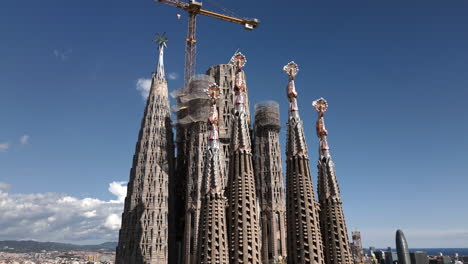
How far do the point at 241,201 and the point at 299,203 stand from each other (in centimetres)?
373

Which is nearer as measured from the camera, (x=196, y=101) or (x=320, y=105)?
(x=320, y=105)

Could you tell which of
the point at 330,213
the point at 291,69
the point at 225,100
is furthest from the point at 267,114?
the point at 330,213

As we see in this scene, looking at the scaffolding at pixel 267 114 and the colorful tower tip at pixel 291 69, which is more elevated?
the scaffolding at pixel 267 114

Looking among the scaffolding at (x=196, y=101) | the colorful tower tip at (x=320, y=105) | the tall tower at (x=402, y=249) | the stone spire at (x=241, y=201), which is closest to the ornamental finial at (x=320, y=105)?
the colorful tower tip at (x=320, y=105)

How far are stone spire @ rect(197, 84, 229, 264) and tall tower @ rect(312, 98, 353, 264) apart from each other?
6.64 metres

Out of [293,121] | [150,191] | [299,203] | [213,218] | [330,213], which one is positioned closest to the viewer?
[299,203]

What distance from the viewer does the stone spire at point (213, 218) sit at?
22.3m

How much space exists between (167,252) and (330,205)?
2652 cm

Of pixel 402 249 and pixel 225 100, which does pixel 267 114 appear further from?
pixel 402 249

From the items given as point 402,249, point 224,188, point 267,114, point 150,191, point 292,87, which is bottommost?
point 402,249

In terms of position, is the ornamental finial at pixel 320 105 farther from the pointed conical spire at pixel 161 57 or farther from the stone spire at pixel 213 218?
the pointed conical spire at pixel 161 57

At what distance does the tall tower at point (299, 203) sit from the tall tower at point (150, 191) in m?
25.1

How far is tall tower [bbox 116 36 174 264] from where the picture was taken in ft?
141

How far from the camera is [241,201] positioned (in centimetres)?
2350
